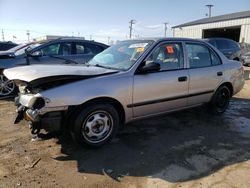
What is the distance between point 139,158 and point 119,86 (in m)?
1.08

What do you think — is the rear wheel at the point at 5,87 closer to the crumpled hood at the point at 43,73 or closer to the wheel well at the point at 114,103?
the crumpled hood at the point at 43,73

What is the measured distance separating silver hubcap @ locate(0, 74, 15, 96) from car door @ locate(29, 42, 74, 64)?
0.86 m

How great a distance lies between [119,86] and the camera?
400 centimetres

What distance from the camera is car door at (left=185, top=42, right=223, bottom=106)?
5.04 meters

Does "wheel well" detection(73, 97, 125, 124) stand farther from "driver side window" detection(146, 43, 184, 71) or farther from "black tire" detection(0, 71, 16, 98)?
"black tire" detection(0, 71, 16, 98)

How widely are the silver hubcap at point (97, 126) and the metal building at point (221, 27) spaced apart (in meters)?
23.8

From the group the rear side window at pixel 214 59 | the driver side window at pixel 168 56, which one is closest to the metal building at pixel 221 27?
the rear side window at pixel 214 59

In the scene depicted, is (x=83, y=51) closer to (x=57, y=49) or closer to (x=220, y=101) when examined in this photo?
(x=57, y=49)

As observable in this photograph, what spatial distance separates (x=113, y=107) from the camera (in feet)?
13.4

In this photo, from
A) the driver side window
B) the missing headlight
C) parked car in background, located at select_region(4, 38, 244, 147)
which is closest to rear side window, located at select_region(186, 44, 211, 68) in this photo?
parked car in background, located at select_region(4, 38, 244, 147)

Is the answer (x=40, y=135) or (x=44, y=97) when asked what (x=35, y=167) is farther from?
(x=44, y=97)

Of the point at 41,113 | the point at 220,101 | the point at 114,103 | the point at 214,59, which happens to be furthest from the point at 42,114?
the point at 220,101

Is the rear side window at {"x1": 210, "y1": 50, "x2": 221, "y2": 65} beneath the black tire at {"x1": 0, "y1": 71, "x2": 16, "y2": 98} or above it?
above

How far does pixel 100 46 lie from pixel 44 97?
17.4 feet
